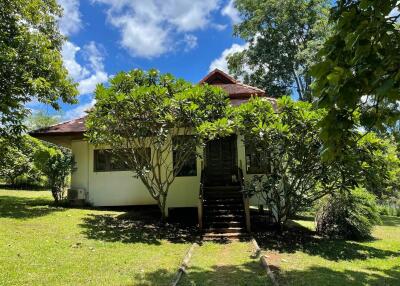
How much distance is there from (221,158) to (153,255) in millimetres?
7976

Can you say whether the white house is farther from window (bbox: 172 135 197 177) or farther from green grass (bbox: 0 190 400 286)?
green grass (bbox: 0 190 400 286)

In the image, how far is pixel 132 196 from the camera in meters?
17.7

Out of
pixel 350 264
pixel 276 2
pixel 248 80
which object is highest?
pixel 276 2

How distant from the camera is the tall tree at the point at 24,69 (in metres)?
13.6

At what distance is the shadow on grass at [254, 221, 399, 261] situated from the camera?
10836 millimetres

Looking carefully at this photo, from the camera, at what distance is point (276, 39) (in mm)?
34219

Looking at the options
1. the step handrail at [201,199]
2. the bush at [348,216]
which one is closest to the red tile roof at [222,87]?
the step handrail at [201,199]

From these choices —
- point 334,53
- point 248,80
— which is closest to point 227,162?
point 334,53

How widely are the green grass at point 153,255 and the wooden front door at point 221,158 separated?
3.68 m

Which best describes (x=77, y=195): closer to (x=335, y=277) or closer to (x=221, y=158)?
(x=221, y=158)

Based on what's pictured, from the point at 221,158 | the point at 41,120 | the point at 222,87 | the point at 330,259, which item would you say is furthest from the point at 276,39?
the point at 41,120

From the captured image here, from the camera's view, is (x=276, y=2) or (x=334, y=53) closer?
(x=334, y=53)

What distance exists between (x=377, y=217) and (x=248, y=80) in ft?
74.2

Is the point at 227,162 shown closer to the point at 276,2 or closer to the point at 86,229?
the point at 86,229
